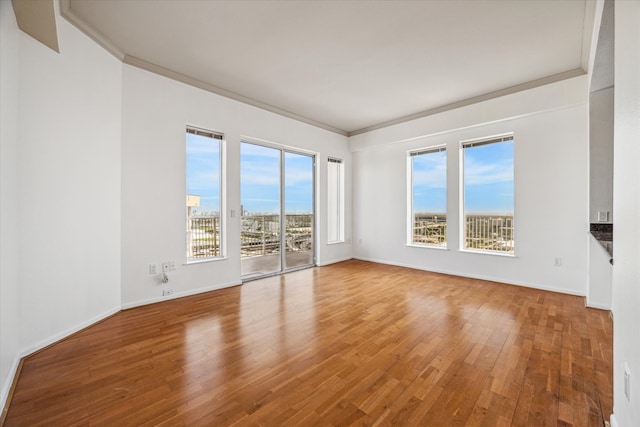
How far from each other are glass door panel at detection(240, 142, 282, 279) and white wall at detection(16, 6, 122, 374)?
1.80m

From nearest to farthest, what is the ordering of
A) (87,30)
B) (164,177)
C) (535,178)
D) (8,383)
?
(8,383), (87,30), (164,177), (535,178)

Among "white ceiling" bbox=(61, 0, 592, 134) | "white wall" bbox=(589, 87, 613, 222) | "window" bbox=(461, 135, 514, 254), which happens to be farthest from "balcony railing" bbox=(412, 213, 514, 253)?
"white ceiling" bbox=(61, 0, 592, 134)

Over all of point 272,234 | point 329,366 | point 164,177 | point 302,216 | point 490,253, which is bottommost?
point 329,366

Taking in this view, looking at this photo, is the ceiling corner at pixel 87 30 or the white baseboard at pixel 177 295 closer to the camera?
the ceiling corner at pixel 87 30

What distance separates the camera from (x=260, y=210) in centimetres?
481

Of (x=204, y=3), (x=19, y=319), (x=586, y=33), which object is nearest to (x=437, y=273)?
(x=586, y=33)

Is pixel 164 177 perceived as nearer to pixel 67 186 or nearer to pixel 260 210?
pixel 67 186

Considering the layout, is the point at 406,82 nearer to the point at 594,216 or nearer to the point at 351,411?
the point at 594,216

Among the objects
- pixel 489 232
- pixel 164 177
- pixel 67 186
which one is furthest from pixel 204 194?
pixel 489 232

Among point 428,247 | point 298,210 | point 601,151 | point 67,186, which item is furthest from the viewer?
point 298,210

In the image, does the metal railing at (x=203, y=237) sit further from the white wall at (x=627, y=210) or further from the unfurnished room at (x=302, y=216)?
the white wall at (x=627, y=210)

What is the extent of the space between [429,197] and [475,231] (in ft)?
3.30

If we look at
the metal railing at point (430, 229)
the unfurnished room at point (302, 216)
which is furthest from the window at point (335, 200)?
the metal railing at point (430, 229)

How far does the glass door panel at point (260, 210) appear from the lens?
4.60 meters
